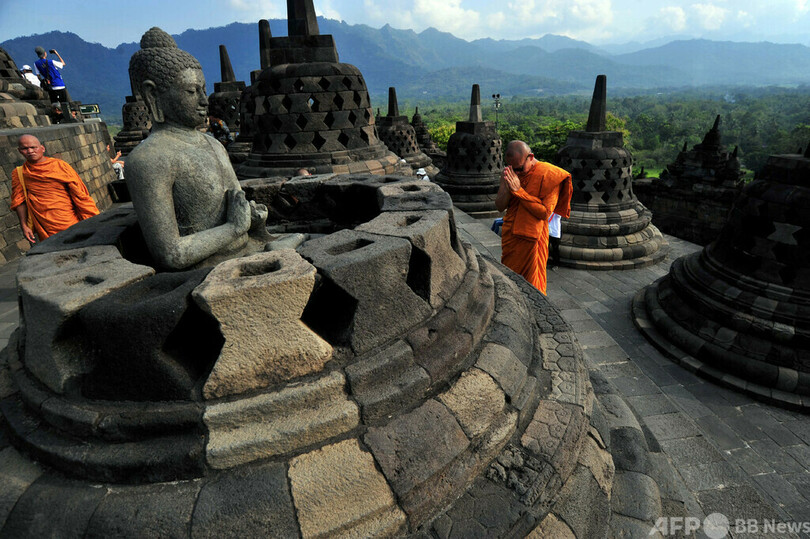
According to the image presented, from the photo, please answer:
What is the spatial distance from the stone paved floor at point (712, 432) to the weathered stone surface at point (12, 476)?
3359mm

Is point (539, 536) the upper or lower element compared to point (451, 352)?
lower

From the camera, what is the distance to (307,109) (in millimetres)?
6191

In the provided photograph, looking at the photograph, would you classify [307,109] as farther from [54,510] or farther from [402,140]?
[402,140]

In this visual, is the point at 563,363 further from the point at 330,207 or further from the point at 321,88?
the point at 321,88

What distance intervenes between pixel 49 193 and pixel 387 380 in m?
4.87

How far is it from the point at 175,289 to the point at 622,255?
8.46 m

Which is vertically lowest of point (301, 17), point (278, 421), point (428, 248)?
point (278, 421)

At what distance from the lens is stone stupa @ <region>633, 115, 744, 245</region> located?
14805 millimetres

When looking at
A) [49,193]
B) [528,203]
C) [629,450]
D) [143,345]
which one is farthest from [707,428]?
[49,193]

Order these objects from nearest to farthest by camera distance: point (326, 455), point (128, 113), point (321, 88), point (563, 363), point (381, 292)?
→ point (326, 455) < point (381, 292) < point (563, 363) < point (321, 88) < point (128, 113)

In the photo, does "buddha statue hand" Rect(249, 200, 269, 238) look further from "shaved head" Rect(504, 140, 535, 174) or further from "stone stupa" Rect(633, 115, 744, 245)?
"stone stupa" Rect(633, 115, 744, 245)

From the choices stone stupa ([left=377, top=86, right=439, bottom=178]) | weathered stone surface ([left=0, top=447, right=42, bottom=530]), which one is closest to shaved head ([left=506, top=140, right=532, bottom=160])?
weathered stone surface ([left=0, top=447, right=42, bottom=530])

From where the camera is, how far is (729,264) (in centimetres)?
525

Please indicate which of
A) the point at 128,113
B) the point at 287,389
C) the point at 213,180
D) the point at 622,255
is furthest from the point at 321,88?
the point at 128,113
